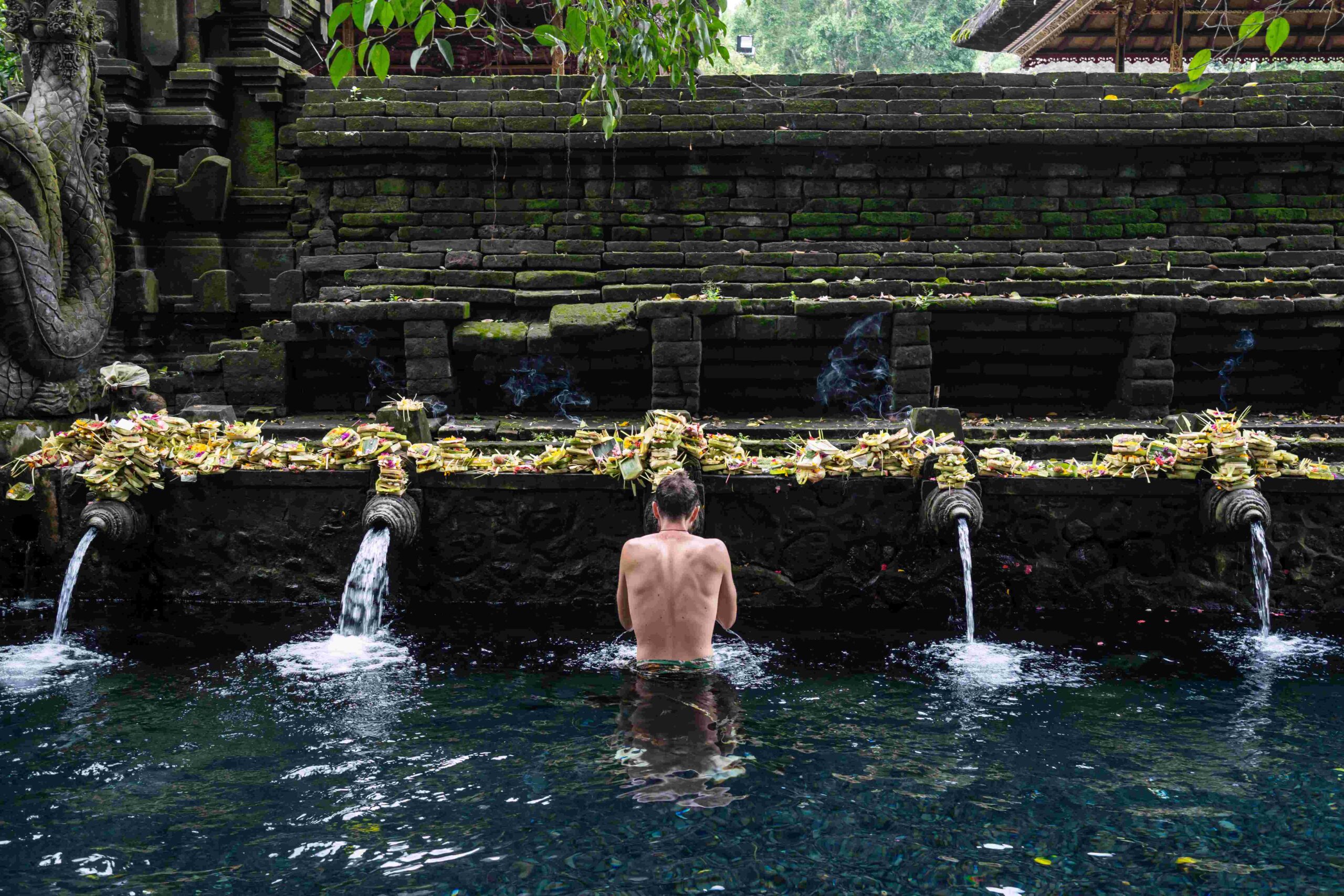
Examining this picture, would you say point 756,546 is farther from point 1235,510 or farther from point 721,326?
point 721,326

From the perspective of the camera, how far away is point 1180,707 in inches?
186

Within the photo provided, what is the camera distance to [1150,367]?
29.0ft

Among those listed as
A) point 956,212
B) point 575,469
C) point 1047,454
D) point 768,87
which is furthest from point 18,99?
point 1047,454

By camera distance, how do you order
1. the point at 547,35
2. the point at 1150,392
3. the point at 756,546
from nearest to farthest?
1. the point at 547,35
2. the point at 756,546
3. the point at 1150,392

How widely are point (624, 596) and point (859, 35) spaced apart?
2636cm

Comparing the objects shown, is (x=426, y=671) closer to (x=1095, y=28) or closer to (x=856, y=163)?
(x=856, y=163)

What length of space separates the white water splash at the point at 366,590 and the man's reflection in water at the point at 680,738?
1832mm

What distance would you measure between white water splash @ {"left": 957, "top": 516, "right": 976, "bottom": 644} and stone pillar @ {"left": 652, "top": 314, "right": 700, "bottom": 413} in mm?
3408

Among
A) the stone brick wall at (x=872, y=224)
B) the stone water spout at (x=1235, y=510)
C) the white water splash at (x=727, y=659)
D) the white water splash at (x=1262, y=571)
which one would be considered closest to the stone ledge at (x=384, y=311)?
the stone brick wall at (x=872, y=224)

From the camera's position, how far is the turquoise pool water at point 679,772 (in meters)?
3.24

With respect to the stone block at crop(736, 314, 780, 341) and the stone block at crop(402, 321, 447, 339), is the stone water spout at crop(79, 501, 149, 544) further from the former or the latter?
the stone block at crop(736, 314, 780, 341)

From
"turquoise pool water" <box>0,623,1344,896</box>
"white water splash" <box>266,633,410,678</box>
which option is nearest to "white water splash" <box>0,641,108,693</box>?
"turquoise pool water" <box>0,623,1344,896</box>

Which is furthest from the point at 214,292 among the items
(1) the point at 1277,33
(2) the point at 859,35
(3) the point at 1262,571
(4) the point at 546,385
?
(2) the point at 859,35

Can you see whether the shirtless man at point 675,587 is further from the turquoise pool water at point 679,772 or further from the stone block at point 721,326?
the stone block at point 721,326
